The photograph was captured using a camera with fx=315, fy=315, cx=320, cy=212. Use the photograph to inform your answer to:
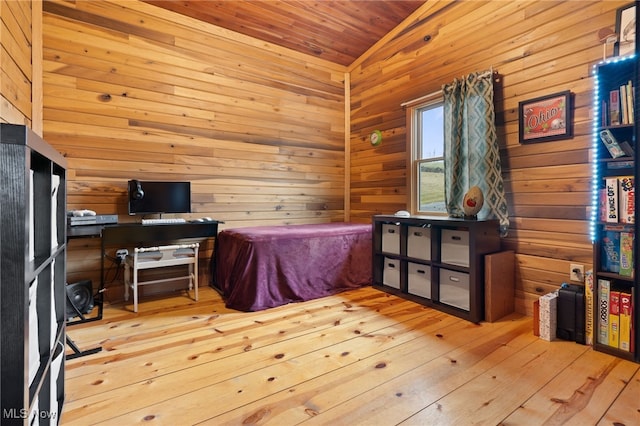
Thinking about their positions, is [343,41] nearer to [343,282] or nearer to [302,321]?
[343,282]

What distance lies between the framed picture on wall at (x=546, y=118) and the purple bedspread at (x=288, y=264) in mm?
1711

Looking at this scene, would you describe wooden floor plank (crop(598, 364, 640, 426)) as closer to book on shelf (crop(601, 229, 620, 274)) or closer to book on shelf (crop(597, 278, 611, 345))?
book on shelf (crop(597, 278, 611, 345))

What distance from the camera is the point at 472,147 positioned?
281cm

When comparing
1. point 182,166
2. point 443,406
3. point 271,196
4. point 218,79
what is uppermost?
point 218,79

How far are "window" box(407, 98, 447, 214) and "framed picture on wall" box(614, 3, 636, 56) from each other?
4.69 ft

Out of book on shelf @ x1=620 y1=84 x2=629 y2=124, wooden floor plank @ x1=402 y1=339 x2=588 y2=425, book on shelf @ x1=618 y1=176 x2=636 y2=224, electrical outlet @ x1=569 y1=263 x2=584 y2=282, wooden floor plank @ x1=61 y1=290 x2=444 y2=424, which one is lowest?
wooden floor plank @ x1=402 y1=339 x2=588 y2=425

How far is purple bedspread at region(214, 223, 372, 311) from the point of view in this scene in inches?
105

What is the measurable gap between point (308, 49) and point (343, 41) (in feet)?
1.44

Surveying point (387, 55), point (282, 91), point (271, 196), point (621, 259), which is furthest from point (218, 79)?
point (621, 259)

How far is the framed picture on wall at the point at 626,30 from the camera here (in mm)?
1967

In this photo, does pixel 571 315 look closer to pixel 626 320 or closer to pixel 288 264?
pixel 626 320

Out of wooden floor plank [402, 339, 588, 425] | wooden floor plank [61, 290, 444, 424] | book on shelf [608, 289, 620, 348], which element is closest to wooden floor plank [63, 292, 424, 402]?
wooden floor plank [61, 290, 444, 424]

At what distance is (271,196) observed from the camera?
382 centimetres

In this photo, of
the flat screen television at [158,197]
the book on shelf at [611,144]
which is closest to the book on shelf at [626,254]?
the book on shelf at [611,144]
